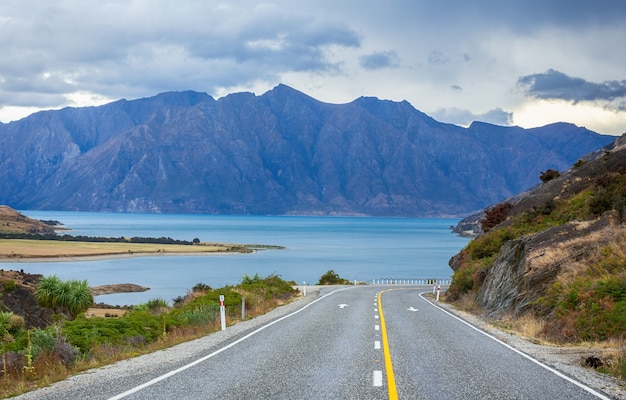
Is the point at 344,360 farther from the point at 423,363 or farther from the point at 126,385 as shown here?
the point at 126,385

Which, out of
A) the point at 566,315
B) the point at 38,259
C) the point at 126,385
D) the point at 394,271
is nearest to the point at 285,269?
the point at 394,271

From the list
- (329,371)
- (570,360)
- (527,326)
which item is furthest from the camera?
(527,326)

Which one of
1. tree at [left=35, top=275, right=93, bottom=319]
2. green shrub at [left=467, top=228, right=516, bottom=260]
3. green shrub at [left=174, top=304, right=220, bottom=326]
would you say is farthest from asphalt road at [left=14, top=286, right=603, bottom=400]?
green shrub at [left=467, top=228, right=516, bottom=260]

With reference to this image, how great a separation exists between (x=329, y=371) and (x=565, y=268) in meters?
14.2

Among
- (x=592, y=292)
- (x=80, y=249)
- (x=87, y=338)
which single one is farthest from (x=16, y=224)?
(x=592, y=292)

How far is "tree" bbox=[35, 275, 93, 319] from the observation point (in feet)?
102

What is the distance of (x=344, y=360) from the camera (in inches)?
512

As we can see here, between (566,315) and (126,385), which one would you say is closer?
(126,385)

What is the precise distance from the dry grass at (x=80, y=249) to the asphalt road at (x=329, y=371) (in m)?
107

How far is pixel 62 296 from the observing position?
31.0 metres

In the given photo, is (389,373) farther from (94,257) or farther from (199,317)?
(94,257)

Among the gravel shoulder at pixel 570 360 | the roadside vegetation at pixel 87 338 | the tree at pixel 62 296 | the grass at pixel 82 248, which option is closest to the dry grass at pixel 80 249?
the grass at pixel 82 248

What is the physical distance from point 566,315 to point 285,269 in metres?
86.3

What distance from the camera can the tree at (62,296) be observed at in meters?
31.0
